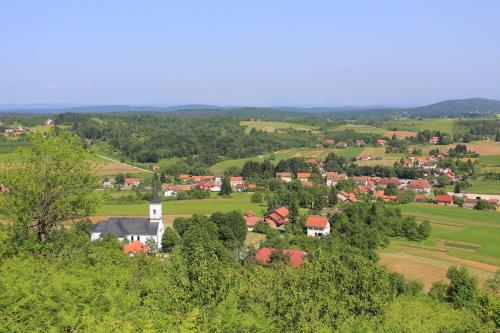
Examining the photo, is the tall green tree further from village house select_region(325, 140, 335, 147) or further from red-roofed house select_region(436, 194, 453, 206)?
village house select_region(325, 140, 335, 147)

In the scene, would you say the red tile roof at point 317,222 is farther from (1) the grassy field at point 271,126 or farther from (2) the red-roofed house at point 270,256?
(1) the grassy field at point 271,126

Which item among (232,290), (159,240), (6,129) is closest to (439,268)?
(159,240)

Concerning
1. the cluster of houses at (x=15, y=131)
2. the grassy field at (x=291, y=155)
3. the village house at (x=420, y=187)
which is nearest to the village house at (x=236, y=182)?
the grassy field at (x=291, y=155)

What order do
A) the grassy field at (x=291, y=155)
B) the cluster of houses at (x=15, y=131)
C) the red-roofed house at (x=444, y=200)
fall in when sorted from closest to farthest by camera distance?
the red-roofed house at (x=444, y=200) → the grassy field at (x=291, y=155) → the cluster of houses at (x=15, y=131)

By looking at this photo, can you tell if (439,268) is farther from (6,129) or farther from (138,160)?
(6,129)

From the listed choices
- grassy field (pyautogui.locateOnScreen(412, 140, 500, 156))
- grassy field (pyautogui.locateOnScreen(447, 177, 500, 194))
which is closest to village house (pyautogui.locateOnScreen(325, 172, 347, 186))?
grassy field (pyautogui.locateOnScreen(447, 177, 500, 194))
